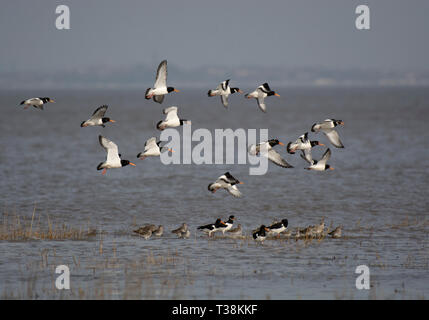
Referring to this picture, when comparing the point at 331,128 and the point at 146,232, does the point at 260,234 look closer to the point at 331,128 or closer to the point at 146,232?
the point at 146,232

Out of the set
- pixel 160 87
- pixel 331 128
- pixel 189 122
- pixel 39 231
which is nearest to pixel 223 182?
pixel 189 122

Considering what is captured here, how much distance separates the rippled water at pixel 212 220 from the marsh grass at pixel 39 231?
0.57 metres

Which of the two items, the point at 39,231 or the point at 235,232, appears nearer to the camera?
the point at 235,232

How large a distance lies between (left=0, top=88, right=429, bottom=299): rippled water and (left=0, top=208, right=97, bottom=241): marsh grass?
1.87 feet

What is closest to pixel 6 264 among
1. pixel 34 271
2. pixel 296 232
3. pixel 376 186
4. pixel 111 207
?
pixel 34 271

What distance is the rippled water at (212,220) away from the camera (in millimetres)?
19422

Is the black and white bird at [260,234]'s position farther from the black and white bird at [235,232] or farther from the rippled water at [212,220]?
the black and white bird at [235,232]

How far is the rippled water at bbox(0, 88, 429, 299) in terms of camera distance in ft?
63.7

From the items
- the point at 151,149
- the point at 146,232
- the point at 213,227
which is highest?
the point at 151,149

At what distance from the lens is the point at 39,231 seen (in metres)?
26.2

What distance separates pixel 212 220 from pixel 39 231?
24.0ft

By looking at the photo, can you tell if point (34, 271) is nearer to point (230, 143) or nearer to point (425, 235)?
point (425, 235)

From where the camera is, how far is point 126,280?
65.0 feet

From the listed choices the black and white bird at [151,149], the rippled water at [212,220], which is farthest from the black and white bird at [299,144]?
the black and white bird at [151,149]
